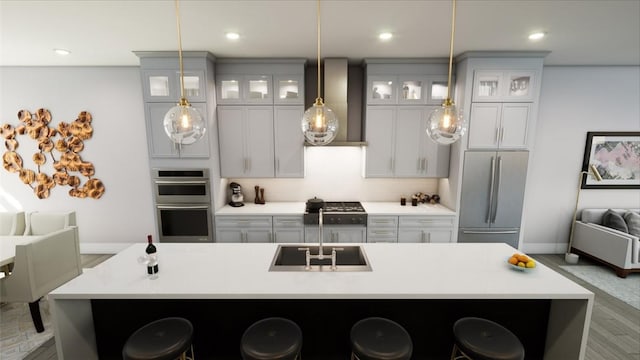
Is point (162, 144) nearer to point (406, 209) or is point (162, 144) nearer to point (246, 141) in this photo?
point (246, 141)

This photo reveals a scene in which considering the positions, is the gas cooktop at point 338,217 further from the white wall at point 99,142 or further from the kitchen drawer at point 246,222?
the white wall at point 99,142

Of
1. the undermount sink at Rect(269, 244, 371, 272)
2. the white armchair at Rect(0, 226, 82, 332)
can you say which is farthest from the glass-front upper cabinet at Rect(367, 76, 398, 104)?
the white armchair at Rect(0, 226, 82, 332)

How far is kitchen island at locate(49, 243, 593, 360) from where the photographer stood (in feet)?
5.56

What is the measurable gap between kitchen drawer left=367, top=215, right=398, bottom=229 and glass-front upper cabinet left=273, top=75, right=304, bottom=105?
72.7 inches

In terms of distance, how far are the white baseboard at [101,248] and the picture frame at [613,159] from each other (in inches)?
290

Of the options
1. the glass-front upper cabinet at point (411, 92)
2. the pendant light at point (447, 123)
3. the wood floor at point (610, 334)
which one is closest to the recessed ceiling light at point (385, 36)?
the glass-front upper cabinet at point (411, 92)

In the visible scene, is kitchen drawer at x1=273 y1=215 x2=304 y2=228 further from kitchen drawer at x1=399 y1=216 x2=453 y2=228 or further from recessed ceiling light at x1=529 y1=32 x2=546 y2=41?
recessed ceiling light at x1=529 y1=32 x2=546 y2=41

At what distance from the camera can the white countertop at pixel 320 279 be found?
166 cm

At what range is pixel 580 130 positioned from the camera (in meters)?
4.18

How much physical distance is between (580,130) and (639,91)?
94 centimetres

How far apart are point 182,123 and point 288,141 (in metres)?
2.04

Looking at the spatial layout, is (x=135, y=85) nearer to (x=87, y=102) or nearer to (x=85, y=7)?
(x=87, y=102)

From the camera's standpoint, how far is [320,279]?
5.98 feet

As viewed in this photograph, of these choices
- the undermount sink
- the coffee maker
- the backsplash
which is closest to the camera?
the undermount sink
